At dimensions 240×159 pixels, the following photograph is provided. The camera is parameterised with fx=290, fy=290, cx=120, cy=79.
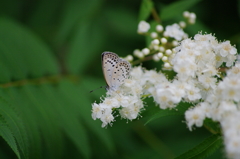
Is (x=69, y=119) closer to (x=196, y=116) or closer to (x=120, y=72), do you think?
(x=120, y=72)

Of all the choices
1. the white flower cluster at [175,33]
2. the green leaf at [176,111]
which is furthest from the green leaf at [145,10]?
the green leaf at [176,111]

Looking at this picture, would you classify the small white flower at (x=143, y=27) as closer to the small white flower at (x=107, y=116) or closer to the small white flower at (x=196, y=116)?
the small white flower at (x=107, y=116)

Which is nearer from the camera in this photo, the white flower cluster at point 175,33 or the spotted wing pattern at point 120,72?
the spotted wing pattern at point 120,72

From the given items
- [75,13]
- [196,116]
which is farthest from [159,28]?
[75,13]

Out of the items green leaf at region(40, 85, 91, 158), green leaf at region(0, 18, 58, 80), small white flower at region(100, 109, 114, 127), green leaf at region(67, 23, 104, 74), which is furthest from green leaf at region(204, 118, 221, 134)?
green leaf at region(67, 23, 104, 74)

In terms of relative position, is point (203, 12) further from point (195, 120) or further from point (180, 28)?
point (195, 120)

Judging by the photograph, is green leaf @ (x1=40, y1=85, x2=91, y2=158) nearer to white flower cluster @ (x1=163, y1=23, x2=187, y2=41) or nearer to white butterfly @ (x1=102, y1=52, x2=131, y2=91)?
white butterfly @ (x1=102, y1=52, x2=131, y2=91)
